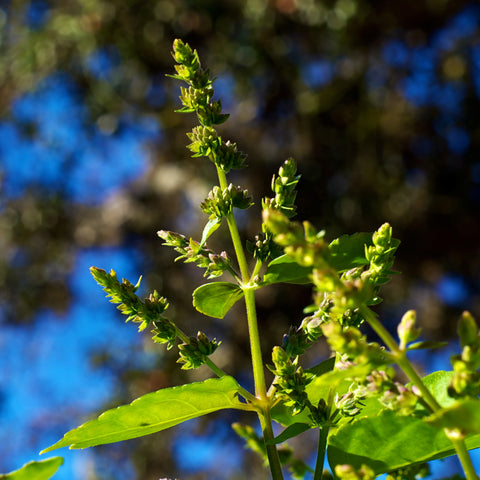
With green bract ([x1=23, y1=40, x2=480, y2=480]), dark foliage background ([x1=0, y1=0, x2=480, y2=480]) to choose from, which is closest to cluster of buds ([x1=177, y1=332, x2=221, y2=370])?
green bract ([x1=23, y1=40, x2=480, y2=480])

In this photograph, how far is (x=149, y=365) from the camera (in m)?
3.08

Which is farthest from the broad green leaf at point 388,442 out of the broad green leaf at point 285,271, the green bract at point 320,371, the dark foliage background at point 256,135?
the dark foliage background at point 256,135

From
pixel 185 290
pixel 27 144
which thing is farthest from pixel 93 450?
pixel 27 144

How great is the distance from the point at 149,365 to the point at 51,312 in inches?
32.3

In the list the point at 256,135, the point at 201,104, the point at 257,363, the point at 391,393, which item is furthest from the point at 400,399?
the point at 256,135

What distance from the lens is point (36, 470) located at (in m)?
0.23

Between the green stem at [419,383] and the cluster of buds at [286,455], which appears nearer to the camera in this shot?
the green stem at [419,383]

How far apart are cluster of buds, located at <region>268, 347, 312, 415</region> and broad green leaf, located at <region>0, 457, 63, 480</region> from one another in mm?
111

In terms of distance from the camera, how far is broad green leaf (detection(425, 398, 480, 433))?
0.19 m

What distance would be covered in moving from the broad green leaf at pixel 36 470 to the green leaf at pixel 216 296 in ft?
0.48

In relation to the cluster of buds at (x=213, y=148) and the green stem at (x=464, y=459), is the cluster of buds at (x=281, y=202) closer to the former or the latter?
the cluster of buds at (x=213, y=148)

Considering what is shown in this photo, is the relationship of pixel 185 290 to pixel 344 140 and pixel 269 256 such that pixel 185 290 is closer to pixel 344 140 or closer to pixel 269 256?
pixel 344 140

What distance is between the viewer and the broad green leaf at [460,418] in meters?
0.19

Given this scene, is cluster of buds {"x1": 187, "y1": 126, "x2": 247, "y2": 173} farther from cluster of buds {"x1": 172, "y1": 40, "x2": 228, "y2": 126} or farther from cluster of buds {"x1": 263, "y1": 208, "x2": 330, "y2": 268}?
cluster of buds {"x1": 263, "y1": 208, "x2": 330, "y2": 268}
